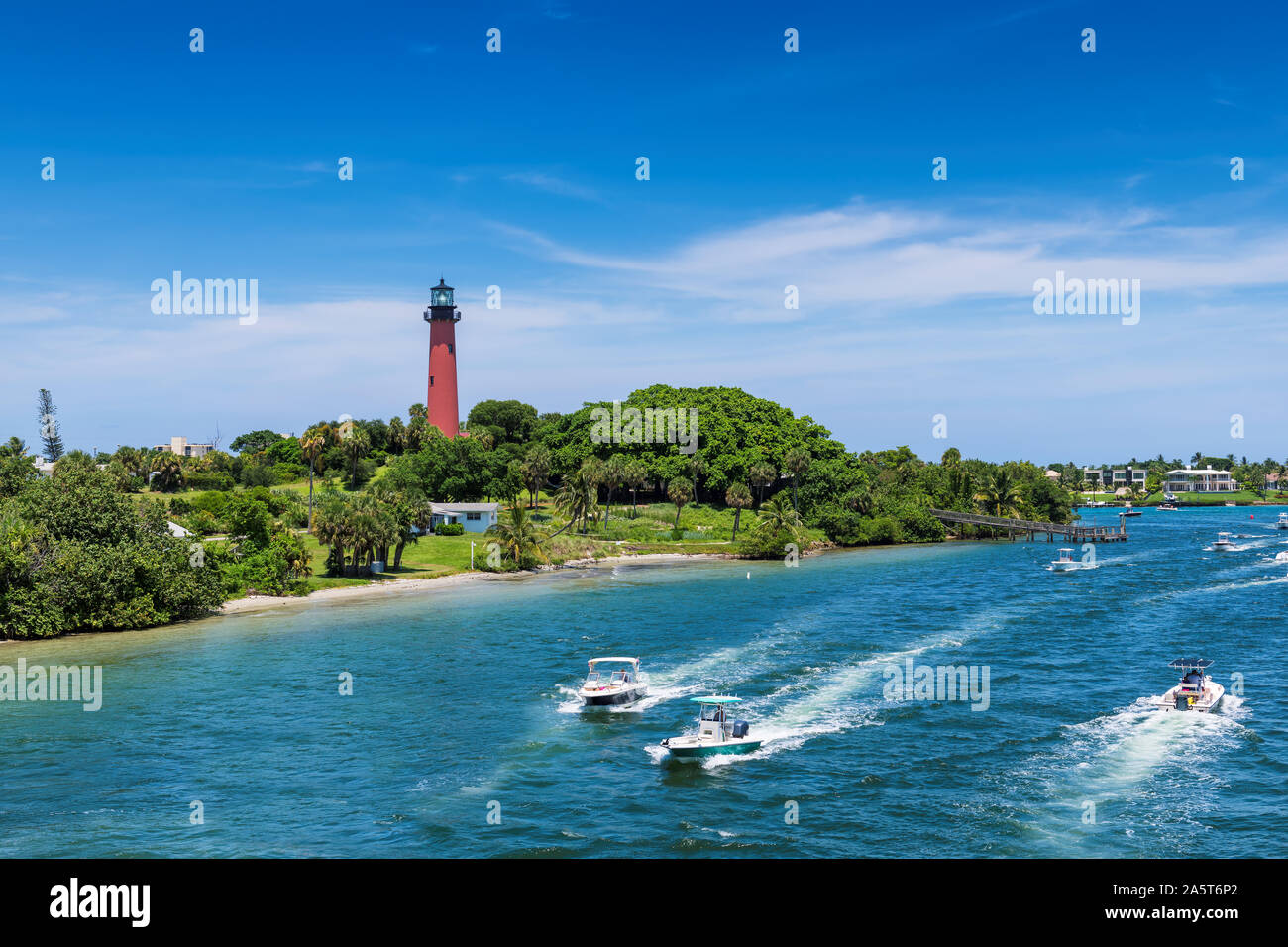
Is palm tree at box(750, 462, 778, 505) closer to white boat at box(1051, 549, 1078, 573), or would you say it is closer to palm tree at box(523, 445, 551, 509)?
palm tree at box(523, 445, 551, 509)

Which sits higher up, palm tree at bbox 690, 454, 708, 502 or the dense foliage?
palm tree at bbox 690, 454, 708, 502

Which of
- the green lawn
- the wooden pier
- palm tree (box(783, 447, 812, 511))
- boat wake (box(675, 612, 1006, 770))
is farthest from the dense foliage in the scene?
the wooden pier

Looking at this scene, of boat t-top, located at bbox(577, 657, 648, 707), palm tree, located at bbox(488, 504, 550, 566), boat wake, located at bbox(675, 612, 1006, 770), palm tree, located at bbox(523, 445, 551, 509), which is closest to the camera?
boat wake, located at bbox(675, 612, 1006, 770)

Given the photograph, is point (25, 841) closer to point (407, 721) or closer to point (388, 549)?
point (407, 721)

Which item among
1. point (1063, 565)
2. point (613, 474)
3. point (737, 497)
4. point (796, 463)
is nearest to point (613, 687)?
point (1063, 565)

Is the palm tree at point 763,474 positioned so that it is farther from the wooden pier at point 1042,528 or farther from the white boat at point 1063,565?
the white boat at point 1063,565
